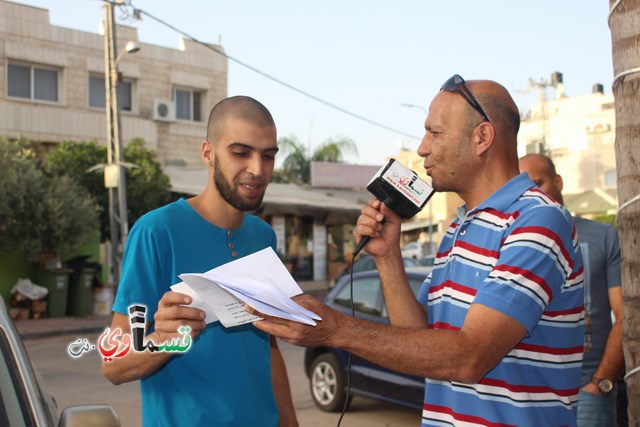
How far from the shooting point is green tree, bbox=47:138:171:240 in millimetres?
21422

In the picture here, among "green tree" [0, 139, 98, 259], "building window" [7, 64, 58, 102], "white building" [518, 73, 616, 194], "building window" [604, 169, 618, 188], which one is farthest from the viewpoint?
"white building" [518, 73, 616, 194]

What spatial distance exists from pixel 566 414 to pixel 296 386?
7.92 metres

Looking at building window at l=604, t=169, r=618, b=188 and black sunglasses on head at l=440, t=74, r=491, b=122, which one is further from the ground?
black sunglasses on head at l=440, t=74, r=491, b=122

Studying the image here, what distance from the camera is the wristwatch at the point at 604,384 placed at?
3869mm

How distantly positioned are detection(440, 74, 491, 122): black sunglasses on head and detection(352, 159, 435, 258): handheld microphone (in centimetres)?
34

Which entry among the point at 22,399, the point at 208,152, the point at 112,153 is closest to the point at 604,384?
the point at 208,152

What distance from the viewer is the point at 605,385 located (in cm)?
388

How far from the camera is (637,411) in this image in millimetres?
2949

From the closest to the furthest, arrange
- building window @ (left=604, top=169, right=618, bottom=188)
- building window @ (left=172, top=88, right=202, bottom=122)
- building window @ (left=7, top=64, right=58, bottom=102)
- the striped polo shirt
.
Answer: the striped polo shirt → building window @ (left=7, top=64, right=58, bottom=102) → building window @ (left=172, top=88, right=202, bottom=122) → building window @ (left=604, top=169, right=618, bottom=188)

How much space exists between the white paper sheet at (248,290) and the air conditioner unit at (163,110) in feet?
86.5

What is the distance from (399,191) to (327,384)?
6.10 m

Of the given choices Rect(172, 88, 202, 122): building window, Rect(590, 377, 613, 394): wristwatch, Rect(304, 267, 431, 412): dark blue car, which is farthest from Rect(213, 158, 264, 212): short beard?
Rect(172, 88, 202, 122): building window

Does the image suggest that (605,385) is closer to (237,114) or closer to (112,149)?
(237,114)

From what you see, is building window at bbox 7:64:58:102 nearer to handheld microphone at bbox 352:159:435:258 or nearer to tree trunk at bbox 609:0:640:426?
handheld microphone at bbox 352:159:435:258
